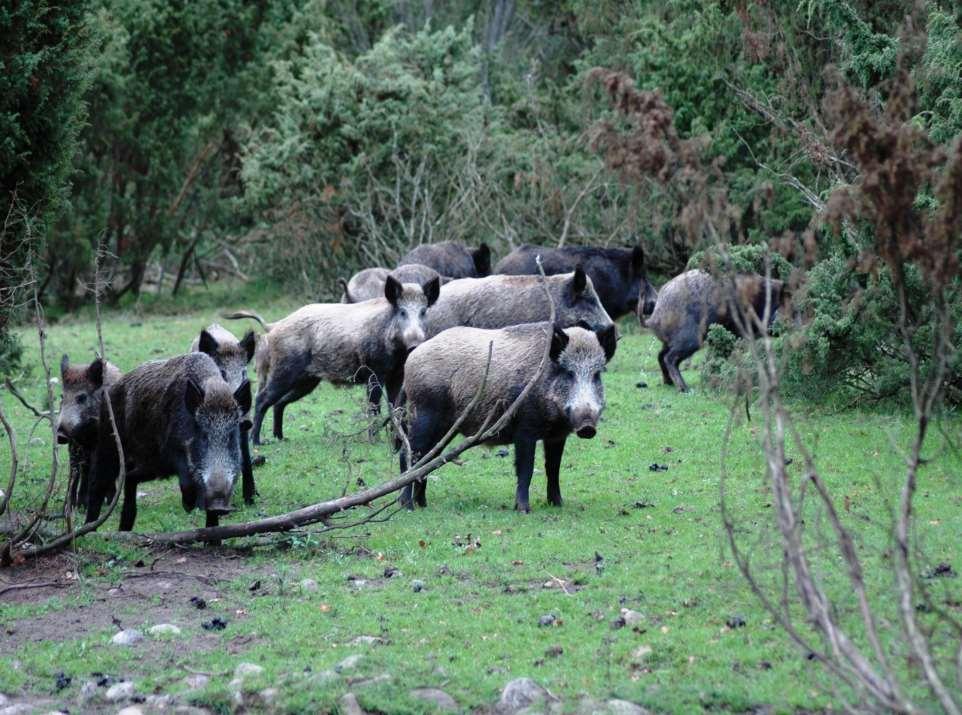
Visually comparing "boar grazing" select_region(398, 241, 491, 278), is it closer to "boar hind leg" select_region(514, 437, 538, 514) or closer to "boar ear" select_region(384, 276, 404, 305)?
"boar ear" select_region(384, 276, 404, 305)

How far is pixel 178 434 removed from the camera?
9742mm

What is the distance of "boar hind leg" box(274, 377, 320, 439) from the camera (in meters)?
14.4

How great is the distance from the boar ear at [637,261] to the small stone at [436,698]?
1170 cm

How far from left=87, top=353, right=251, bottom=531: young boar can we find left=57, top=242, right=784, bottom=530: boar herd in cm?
1

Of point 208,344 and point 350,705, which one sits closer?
point 350,705

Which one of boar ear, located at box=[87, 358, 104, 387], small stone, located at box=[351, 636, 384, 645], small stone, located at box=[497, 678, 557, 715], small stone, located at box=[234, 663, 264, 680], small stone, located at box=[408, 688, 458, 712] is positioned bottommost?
small stone, located at box=[234, 663, 264, 680]

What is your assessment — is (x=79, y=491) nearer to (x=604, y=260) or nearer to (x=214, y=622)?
(x=214, y=622)

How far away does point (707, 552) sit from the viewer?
30.2ft

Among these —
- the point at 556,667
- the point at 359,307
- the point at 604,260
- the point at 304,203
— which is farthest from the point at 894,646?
the point at 304,203

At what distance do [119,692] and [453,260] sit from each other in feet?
43.7

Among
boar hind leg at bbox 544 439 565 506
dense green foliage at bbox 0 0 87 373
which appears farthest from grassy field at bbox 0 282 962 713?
dense green foliage at bbox 0 0 87 373

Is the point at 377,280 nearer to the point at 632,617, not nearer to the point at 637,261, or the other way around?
the point at 637,261

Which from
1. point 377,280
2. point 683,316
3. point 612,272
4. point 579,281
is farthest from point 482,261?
point 579,281

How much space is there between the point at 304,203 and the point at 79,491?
15.7 m
